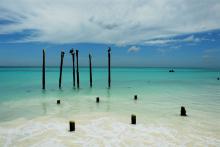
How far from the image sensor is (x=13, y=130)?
12094 millimetres

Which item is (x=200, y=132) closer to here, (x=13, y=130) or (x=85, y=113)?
(x=85, y=113)

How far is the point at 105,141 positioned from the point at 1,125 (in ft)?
24.9

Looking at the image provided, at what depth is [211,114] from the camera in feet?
52.2

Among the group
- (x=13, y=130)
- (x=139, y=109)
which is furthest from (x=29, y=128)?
(x=139, y=109)

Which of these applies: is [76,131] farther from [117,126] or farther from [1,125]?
[1,125]

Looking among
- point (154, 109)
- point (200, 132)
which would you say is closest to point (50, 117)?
point (154, 109)

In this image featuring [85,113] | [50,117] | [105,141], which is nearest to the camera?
[105,141]

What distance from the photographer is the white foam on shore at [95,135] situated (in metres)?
10.1

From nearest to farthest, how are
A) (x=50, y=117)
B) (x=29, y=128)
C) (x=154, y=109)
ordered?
(x=29, y=128) < (x=50, y=117) < (x=154, y=109)

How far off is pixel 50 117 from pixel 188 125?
9986 mm

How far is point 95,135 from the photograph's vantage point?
36.9 ft

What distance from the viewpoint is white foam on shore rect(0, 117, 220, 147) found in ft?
33.3

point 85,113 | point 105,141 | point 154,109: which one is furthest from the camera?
point 154,109

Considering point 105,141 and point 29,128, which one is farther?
point 29,128
